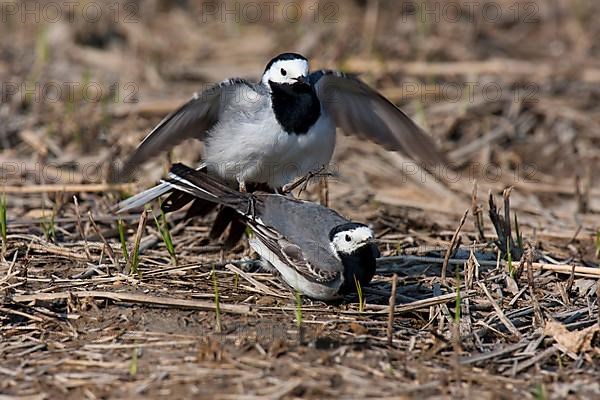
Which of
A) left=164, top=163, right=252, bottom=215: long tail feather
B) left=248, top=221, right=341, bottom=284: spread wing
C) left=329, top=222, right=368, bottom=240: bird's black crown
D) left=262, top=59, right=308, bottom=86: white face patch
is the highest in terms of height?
left=262, top=59, right=308, bottom=86: white face patch

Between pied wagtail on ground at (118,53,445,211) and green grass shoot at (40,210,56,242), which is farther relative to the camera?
green grass shoot at (40,210,56,242)

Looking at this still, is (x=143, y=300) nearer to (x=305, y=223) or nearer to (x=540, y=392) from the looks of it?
(x=305, y=223)

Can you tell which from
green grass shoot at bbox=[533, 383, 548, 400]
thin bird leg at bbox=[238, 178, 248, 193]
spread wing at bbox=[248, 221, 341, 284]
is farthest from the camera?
thin bird leg at bbox=[238, 178, 248, 193]

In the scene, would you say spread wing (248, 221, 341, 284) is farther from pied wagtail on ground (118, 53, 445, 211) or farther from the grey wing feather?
the grey wing feather

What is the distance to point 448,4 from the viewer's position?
39.5ft

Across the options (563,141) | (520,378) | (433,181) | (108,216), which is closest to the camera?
(520,378)

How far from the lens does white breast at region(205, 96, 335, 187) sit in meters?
6.18

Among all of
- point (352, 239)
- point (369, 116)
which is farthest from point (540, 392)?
point (369, 116)

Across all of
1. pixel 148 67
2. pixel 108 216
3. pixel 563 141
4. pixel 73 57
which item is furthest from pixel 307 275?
pixel 73 57

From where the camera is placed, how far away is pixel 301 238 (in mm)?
5699

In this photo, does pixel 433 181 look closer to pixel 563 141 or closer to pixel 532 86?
pixel 563 141

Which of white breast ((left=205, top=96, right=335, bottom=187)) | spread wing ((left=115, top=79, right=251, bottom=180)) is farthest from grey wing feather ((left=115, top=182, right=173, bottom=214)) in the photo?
white breast ((left=205, top=96, right=335, bottom=187))

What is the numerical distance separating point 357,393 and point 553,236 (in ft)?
10.5

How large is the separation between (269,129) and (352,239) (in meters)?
1.07
